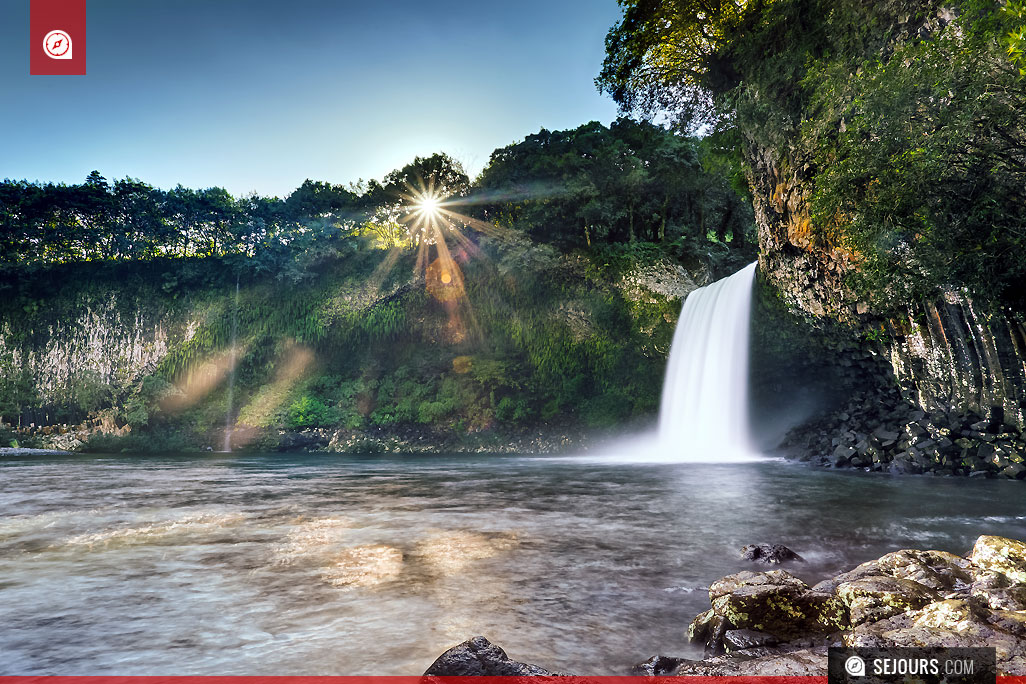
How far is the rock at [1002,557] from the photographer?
5465mm

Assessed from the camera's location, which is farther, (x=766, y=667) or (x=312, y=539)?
(x=312, y=539)

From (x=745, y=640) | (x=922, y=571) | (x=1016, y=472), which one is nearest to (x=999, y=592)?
(x=922, y=571)

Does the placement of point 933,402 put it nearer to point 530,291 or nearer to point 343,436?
point 530,291

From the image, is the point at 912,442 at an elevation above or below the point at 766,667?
below

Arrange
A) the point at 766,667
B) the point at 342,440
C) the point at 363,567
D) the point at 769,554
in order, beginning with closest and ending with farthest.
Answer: the point at 766,667
the point at 363,567
the point at 769,554
the point at 342,440

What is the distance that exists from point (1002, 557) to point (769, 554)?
7.69 feet

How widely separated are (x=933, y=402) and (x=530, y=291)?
695 inches

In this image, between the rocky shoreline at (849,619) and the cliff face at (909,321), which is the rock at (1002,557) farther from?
the cliff face at (909,321)

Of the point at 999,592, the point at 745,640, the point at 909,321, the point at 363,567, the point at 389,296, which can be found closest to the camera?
the point at 745,640

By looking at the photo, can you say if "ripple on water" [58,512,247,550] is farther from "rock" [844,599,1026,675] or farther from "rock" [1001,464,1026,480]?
"rock" [1001,464,1026,480]

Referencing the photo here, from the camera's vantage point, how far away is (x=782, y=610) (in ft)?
15.4

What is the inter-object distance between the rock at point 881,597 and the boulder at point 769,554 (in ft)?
7.54

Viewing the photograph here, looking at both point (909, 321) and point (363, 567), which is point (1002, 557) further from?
point (909, 321)

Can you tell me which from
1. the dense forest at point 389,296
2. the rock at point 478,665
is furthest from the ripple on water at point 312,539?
the dense forest at point 389,296
